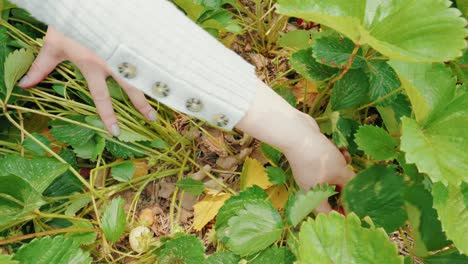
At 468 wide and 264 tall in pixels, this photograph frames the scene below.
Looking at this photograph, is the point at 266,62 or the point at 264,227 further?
the point at 266,62

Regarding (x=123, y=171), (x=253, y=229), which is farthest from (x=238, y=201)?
(x=123, y=171)

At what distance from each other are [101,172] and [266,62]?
0.46 meters

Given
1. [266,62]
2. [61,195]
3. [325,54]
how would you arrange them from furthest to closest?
[266,62], [61,195], [325,54]

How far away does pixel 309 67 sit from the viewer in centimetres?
93

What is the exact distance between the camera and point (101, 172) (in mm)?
1122

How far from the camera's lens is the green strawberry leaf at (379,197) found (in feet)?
2.56

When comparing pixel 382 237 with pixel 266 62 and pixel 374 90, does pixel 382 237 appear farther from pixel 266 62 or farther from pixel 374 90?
pixel 266 62

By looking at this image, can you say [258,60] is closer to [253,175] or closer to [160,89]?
[253,175]

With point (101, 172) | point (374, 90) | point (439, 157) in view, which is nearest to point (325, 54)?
point (374, 90)

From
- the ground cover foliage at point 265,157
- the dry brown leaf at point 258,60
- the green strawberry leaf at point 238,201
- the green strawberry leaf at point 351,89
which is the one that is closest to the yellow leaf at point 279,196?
the ground cover foliage at point 265,157

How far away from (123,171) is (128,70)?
37 centimetres

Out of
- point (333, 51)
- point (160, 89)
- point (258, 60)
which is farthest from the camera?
point (258, 60)

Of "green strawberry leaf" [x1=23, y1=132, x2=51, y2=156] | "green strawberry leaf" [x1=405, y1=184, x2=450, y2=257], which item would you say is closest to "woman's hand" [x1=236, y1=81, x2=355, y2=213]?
"green strawberry leaf" [x1=405, y1=184, x2=450, y2=257]

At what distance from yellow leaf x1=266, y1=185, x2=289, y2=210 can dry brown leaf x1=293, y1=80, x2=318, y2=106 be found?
20 centimetres
